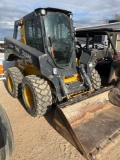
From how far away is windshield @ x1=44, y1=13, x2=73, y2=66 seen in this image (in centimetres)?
391

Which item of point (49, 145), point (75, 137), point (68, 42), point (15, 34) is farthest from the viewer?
point (15, 34)

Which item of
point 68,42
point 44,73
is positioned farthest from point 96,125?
point 68,42

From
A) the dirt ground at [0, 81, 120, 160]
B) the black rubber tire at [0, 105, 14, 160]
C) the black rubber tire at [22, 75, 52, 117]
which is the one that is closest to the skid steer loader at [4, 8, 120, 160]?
the black rubber tire at [22, 75, 52, 117]

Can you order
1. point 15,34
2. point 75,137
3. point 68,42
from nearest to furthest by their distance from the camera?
point 75,137
point 68,42
point 15,34

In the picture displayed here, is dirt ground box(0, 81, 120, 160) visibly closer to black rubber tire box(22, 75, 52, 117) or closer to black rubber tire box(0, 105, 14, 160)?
black rubber tire box(22, 75, 52, 117)

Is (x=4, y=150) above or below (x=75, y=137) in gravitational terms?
above

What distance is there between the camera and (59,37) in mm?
4094

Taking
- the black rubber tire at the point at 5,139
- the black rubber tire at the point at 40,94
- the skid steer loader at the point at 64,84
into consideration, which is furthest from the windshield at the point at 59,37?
the black rubber tire at the point at 5,139

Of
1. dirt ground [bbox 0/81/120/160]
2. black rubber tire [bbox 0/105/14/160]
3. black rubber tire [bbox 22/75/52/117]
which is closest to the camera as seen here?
black rubber tire [bbox 0/105/14/160]

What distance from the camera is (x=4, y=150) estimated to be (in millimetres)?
2234

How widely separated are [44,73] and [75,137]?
1407 millimetres

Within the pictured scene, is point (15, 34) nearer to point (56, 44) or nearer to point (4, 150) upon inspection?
point (56, 44)

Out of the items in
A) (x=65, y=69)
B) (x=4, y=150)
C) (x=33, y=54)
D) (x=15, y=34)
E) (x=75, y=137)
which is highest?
(x=15, y=34)

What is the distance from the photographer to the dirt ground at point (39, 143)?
112 inches
